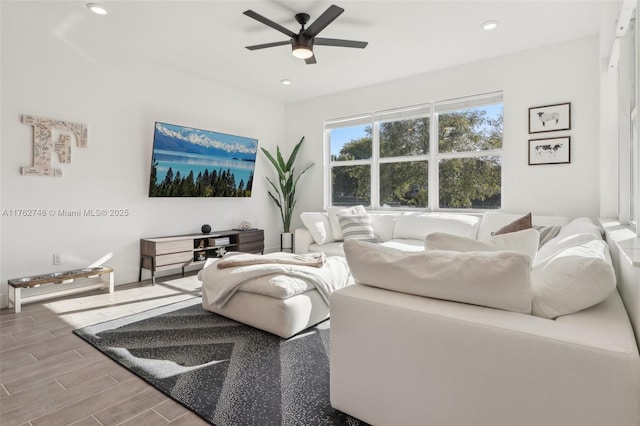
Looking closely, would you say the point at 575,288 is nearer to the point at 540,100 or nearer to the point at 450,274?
the point at 450,274

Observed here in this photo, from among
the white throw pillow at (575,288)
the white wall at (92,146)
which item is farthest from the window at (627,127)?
the white wall at (92,146)

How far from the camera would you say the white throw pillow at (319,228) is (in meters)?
4.61

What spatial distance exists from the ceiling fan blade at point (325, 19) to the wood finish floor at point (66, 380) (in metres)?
2.74

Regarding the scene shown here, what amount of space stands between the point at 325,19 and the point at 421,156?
102 inches

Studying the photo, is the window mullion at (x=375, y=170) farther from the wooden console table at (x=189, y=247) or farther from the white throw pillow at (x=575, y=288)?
the white throw pillow at (x=575, y=288)

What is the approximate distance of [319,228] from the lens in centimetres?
464

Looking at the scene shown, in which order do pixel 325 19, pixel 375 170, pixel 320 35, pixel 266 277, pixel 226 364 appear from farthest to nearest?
1. pixel 375 170
2. pixel 320 35
3. pixel 325 19
4. pixel 266 277
5. pixel 226 364

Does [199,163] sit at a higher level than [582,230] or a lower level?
higher

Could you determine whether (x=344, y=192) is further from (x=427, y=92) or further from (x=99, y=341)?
(x=99, y=341)

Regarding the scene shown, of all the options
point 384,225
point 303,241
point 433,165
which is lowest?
point 303,241

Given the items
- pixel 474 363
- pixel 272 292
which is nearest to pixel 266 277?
pixel 272 292

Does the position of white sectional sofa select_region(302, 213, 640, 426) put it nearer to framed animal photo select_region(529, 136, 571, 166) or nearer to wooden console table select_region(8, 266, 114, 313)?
framed animal photo select_region(529, 136, 571, 166)

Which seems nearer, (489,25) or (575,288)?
(575,288)

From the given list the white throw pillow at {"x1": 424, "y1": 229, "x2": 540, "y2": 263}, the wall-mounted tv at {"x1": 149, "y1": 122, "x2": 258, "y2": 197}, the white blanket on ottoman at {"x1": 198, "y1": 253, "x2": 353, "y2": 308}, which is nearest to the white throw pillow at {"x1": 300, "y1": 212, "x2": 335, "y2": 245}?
the wall-mounted tv at {"x1": 149, "y1": 122, "x2": 258, "y2": 197}
